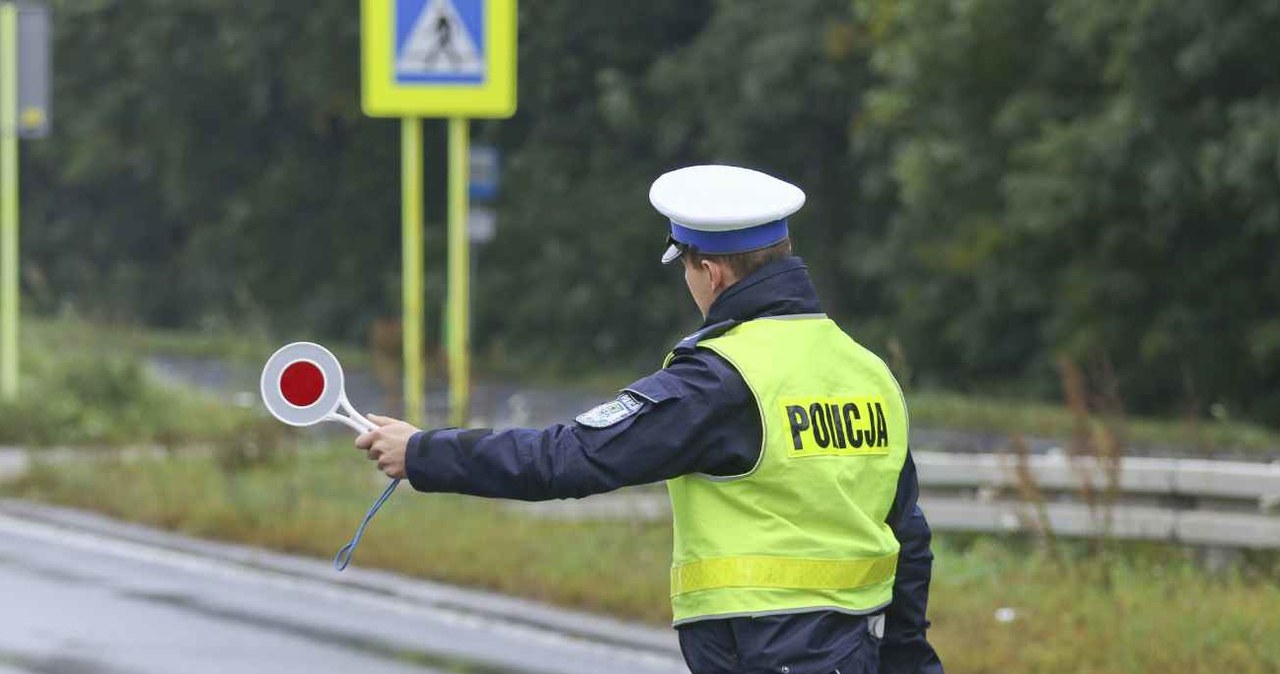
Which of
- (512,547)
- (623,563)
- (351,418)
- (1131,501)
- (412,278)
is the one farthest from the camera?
(412,278)

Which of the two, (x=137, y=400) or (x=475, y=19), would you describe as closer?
(x=475, y=19)

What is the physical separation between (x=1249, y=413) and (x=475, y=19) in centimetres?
1494

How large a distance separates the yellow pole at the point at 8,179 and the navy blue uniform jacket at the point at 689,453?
1417 centimetres

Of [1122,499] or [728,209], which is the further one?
[1122,499]

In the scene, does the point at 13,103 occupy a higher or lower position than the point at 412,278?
higher

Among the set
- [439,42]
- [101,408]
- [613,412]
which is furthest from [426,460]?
[101,408]

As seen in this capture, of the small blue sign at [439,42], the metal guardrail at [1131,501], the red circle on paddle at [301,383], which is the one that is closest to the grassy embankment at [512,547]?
the metal guardrail at [1131,501]

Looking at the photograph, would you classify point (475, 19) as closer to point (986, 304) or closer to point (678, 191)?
point (678, 191)

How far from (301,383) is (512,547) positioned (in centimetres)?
742

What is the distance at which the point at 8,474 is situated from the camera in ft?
49.3

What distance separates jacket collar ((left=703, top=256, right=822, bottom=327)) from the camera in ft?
14.2

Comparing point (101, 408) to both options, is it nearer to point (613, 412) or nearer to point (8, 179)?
point (8, 179)

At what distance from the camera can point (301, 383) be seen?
4.25 meters

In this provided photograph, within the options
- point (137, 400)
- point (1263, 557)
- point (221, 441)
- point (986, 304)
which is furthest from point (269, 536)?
point (986, 304)
